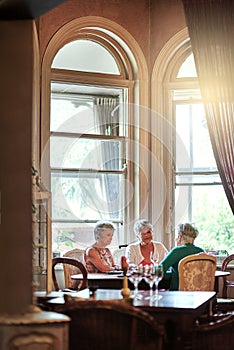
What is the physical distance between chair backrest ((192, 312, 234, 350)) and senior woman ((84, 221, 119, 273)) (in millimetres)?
2710

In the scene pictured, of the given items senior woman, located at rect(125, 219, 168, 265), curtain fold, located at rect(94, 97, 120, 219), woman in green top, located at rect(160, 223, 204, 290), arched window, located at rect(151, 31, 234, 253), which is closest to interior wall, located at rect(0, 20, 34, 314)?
woman in green top, located at rect(160, 223, 204, 290)

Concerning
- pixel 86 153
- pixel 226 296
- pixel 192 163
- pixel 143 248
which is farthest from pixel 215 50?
pixel 226 296

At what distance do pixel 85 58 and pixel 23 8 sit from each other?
13.9 feet

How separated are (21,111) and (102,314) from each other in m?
1.41

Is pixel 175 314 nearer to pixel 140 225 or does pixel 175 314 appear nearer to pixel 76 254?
pixel 140 225

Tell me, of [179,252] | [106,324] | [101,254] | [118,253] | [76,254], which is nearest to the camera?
[106,324]

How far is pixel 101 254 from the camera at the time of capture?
8.18 meters

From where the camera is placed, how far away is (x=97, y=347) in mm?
4922

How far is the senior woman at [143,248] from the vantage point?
27.5 ft

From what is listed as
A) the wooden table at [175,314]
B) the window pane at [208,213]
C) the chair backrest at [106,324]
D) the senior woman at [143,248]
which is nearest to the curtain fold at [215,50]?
the window pane at [208,213]

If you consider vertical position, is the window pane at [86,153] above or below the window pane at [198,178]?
above

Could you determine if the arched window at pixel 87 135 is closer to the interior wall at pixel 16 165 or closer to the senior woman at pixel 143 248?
the senior woman at pixel 143 248

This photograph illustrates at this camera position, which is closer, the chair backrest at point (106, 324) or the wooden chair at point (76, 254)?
the chair backrest at point (106, 324)

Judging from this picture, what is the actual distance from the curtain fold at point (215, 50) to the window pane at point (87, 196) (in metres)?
1.45
